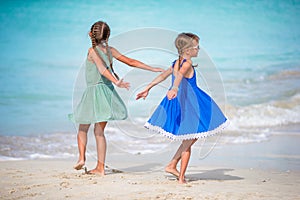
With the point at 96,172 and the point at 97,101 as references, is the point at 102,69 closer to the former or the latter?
the point at 97,101

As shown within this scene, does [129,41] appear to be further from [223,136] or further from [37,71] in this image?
[37,71]

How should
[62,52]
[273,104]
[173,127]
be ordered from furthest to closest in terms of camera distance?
1. [62,52]
2. [273,104]
3. [173,127]

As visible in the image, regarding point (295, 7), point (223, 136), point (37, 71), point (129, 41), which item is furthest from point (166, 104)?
point (295, 7)

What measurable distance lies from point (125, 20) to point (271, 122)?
7712 millimetres

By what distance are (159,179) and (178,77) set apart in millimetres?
773

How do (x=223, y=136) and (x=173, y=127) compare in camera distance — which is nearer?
(x=173, y=127)

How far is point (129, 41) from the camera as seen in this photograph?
514 cm

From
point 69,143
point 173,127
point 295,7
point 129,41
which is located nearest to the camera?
point 173,127

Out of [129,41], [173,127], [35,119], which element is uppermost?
[129,41]

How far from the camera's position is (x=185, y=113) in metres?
3.64

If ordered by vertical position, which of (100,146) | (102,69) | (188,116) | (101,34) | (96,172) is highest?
(101,34)

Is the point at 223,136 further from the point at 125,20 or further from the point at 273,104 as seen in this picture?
the point at 125,20

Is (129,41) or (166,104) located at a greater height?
(129,41)

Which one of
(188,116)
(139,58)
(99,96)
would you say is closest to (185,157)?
(188,116)
